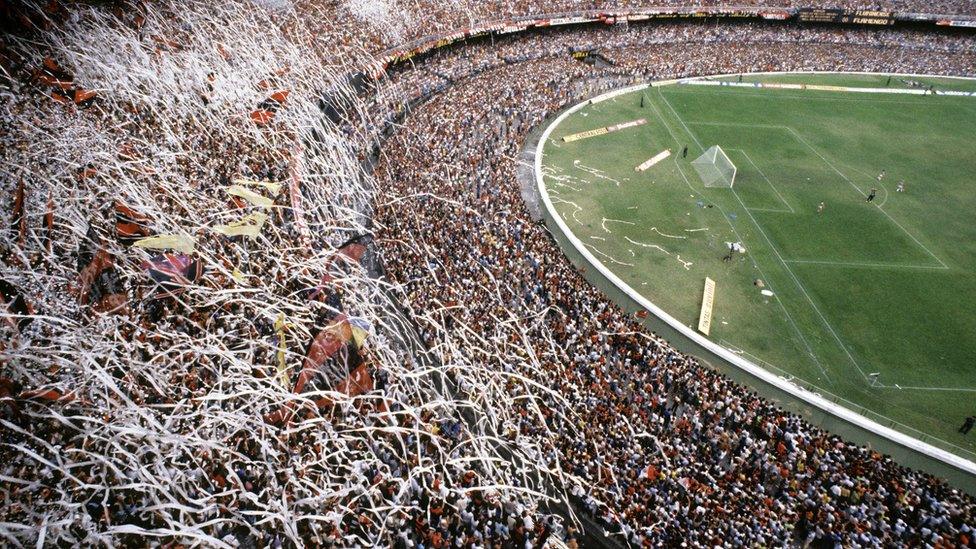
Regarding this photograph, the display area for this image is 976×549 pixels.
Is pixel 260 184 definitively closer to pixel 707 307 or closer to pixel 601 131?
pixel 707 307

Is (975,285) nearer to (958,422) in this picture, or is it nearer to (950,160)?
(958,422)

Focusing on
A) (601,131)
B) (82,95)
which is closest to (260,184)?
(82,95)

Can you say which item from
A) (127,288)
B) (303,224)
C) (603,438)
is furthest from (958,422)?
(127,288)

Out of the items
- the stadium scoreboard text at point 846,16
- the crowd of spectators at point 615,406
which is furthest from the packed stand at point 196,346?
the stadium scoreboard text at point 846,16

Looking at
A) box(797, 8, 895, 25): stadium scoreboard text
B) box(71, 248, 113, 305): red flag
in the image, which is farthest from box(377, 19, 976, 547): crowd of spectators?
box(797, 8, 895, 25): stadium scoreboard text

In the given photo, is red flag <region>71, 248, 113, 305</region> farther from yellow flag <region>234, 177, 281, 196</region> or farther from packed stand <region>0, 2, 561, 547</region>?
yellow flag <region>234, 177, 281, 196</region>

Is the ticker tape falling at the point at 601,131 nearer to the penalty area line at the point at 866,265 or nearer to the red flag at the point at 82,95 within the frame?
the penalty area line at the point at 866,265
